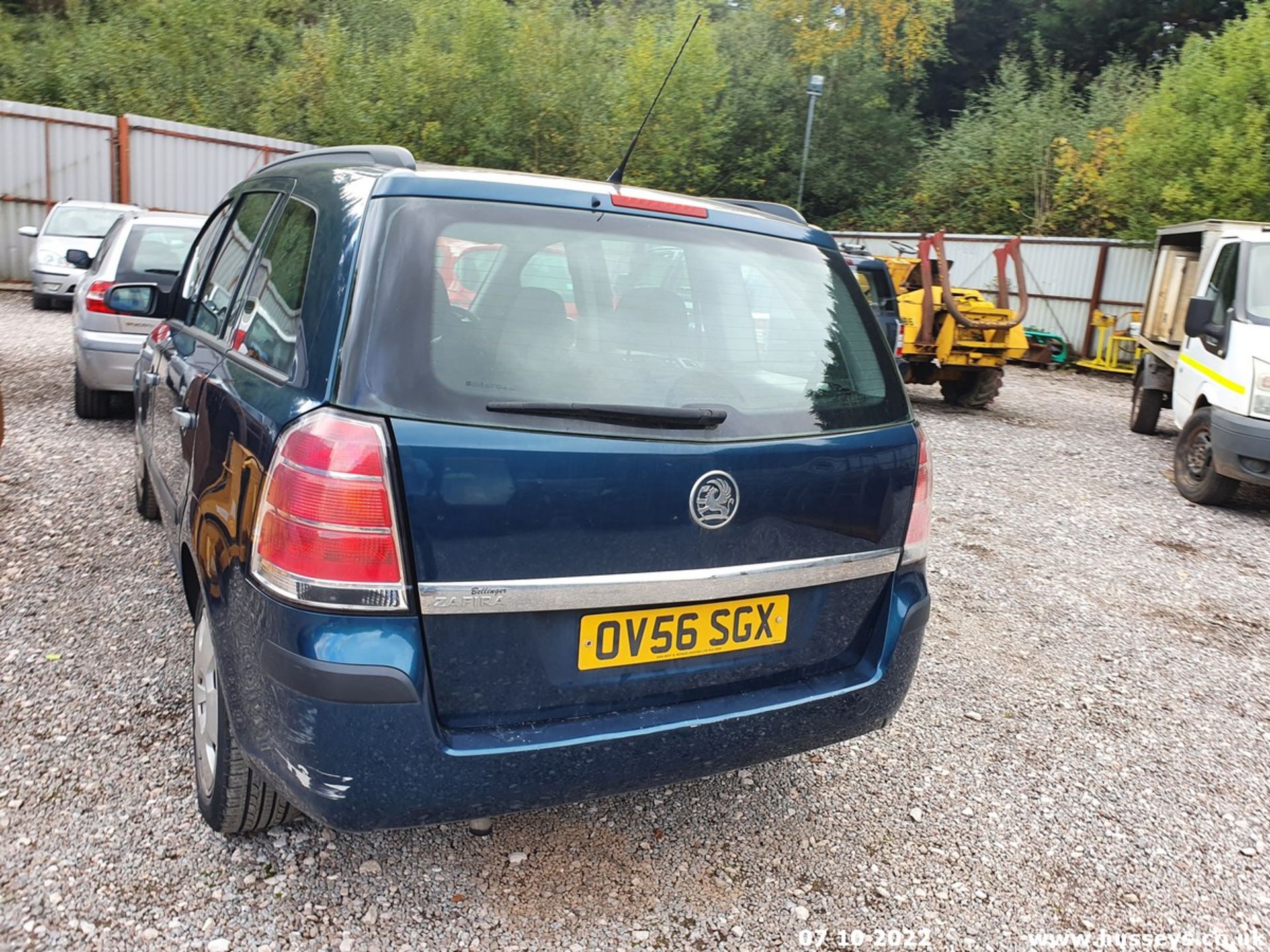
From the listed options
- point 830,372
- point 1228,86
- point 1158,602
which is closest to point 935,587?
point 1158,602

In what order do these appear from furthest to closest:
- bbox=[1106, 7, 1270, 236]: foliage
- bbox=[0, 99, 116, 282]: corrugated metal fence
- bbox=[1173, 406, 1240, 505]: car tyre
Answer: bbox=[0, 99, 116, 282]: corrugated metal fence, bbox=[1106, 7, 1270, 236]: foliage, bbox=[1173, 406, 1240, 505]: car tyre

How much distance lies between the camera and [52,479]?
6016 mm

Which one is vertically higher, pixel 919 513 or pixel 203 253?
pixel 203 253

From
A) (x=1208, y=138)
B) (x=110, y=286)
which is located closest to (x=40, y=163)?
(x=110, y=286)

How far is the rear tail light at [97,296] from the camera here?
7039 millimetres

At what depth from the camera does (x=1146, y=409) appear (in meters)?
10.6

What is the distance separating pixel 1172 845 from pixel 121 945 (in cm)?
291

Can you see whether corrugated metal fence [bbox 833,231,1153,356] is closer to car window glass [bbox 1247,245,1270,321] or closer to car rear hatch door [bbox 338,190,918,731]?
car window glass [bbox 1247,245,1270,321]

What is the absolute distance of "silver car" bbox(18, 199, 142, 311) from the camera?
46.3ft

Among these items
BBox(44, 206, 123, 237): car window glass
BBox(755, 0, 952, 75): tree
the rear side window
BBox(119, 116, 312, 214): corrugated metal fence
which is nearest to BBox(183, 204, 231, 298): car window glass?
the rear side window

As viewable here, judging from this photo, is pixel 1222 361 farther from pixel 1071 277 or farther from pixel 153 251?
pixel 1071 277

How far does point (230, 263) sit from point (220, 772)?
1679mm

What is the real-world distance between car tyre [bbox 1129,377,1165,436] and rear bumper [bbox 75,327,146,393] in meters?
9.66

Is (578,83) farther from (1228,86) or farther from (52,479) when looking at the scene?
(52,479)
